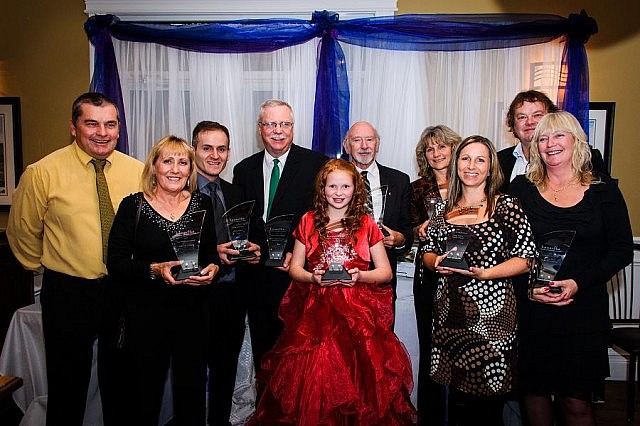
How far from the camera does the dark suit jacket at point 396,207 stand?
9.53ft

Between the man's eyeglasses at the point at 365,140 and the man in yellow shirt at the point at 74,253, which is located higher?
the man's eyeglasses at the point at 365,140

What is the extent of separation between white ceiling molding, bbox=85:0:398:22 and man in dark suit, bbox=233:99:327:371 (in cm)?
138

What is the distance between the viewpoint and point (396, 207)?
9.59 ft

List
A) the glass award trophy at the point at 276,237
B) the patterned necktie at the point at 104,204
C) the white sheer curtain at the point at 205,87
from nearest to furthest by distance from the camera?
the patterned necktie at the point at 104,204 < the glass award trophy at the point at 276,237 < the white sheer curtain at the point at 205,87

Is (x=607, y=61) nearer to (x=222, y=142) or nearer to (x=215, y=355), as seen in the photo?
(x=222, y=142)

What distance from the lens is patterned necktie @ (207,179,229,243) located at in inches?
106

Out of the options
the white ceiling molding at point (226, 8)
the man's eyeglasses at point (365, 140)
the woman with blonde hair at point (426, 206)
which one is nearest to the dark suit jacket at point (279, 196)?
the man's eyeglasses at point (365, 140)

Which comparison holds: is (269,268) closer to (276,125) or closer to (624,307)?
(276,125)

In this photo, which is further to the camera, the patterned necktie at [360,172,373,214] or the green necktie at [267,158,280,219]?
the green necktie at [267,158,280,219]

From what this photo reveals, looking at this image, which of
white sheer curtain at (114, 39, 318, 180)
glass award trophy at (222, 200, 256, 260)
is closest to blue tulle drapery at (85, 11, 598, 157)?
white sheer curtain at (114, 39, 318, 180)

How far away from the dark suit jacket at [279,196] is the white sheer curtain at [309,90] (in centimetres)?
102

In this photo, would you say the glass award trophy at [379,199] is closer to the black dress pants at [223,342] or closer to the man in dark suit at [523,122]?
the man in dark suit at [523,122]

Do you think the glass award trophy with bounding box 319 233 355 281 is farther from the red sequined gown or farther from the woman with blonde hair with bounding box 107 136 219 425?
the woman with blonde hair with bounding box 107 136 219 425

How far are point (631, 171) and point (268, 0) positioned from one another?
291cm
